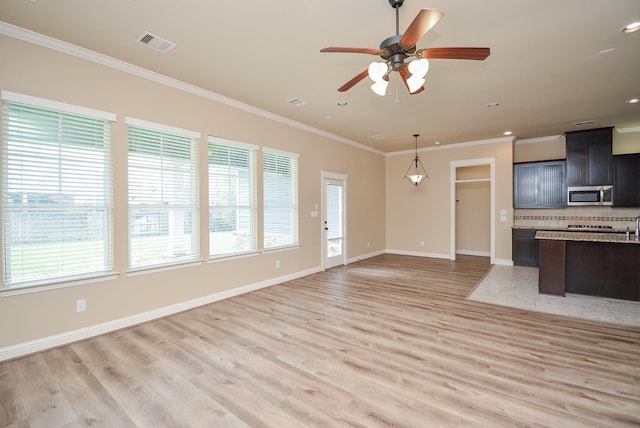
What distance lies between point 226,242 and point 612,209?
26.6 feet

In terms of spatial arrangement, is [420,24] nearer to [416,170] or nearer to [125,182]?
[125,182]

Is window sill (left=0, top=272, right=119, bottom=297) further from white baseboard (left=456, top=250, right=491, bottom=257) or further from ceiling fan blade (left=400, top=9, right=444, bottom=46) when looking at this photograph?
white baseboard (left=456, top=250, right=491, bottom=257)

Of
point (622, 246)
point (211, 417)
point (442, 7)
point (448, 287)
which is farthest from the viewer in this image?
point (448, 287)

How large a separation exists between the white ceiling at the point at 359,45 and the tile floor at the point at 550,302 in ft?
10.0

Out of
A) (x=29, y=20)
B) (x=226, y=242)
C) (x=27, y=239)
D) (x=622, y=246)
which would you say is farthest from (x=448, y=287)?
(x=29, y=20)

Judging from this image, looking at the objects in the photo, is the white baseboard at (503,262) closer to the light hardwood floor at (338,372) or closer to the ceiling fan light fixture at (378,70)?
the light hardwood floor at (338,372)

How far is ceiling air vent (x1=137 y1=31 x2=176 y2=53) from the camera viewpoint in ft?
9.50

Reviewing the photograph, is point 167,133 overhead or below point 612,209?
overhead

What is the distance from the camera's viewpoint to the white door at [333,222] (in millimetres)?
6562

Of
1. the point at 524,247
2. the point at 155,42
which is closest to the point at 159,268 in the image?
the point at 155,42

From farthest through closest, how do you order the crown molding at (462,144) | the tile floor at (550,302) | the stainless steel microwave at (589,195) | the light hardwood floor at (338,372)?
the crown molding at (462,144) → the stainless steel microwave at (589,195) → the tile floor at (550,302) → the light hardwood floor at (338,372)

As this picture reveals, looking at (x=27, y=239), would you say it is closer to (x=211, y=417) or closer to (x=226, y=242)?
(x=226, y=242)

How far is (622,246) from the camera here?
4.34 meters

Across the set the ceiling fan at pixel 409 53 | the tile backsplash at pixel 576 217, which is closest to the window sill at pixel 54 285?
the ceiling fan at pixel 409 53
